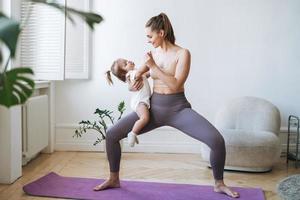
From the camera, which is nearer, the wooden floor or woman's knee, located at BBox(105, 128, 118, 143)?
woman's knee, located at BBox(105, 128, 118, 143)

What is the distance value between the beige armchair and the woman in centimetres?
65

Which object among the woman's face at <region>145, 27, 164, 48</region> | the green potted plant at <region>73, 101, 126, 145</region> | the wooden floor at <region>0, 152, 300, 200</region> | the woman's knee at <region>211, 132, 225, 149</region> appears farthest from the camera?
the green potted plant at <region>73, 101, 126, 145</region>

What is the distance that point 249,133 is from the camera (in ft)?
11.4

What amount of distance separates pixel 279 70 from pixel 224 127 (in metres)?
0.99

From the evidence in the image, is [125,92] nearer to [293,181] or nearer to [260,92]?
[260,92]

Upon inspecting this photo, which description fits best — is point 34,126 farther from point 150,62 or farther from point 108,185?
point 150,62

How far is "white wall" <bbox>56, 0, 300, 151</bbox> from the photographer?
403cm

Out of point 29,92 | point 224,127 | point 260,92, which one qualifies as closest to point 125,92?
point 224,127

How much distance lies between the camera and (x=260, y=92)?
4.10m

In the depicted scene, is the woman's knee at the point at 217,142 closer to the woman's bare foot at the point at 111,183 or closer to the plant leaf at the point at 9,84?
the woman's bare foot at the point at 111,183

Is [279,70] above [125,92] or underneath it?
above

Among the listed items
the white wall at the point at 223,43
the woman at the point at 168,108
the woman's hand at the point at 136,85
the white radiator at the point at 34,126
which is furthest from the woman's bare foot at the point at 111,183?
the white wall at the point at 223,43

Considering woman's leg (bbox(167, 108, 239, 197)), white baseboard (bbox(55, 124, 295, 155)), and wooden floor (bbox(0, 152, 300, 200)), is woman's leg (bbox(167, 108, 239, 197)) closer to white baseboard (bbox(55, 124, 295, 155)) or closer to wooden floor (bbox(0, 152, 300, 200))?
wooden floor (bbox(0, 152, 300, 200))

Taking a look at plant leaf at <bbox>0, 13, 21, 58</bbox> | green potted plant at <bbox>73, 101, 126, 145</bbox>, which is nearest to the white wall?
green potted plant at <bbox>73, 101, 126, 145</bbox>
